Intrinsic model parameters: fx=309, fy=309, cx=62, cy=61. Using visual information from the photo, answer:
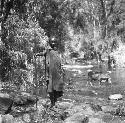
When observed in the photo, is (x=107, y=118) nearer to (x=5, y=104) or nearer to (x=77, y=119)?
(x=77, y=119)

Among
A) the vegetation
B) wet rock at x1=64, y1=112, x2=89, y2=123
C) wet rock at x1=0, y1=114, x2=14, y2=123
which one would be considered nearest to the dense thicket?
the vegetation

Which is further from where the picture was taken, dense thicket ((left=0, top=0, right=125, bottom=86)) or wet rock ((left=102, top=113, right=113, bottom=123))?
dense thicket ((left=0, top=0, right=125, bottom=86))

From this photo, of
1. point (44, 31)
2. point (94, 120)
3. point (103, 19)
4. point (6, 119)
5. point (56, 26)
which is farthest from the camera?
point (103, 19)

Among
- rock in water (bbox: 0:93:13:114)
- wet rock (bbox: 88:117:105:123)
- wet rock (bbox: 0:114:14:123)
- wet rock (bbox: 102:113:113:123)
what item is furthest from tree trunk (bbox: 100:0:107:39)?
wet rock (bbox: 0:114:14:123)

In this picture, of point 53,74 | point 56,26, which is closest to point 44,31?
point 56,26

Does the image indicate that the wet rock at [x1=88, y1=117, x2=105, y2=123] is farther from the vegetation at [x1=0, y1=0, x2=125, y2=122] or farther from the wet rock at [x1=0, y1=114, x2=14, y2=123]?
the vegetation at [x1=0, y1=0, x2=125, y2=122]

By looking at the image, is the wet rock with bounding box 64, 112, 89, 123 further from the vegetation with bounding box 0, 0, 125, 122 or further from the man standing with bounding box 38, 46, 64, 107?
the vegetation with bounding box 0, 0, 125, 122

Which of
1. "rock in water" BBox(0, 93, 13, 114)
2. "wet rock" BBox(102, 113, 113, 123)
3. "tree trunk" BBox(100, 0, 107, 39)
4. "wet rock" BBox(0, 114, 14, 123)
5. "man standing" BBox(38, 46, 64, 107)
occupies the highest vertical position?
"tree trunk" BBox(100, 0, 107, 39)

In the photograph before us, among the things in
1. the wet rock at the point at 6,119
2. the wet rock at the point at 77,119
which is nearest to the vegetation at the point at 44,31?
the wet rock at the point at 77,119

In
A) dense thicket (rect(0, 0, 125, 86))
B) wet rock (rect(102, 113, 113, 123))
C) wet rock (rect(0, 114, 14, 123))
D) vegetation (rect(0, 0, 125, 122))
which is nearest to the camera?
wet rock (rect(0, 114, 14, 123))

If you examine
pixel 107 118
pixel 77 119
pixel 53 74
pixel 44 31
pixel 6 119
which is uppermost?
pixel 44 31

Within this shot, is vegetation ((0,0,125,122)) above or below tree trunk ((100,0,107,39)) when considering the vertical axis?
below

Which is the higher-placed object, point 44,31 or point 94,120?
point 44,31

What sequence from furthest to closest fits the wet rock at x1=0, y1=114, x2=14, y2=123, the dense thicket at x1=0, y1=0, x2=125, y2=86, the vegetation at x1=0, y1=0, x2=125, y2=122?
1. the dense thicket at x1=0, y1=0, x2=125, y2=86
2. the vegetation at x1=0, y1=0, x2=125, y2=122
3. the wet rock at x1=0, y1=114, x2=14, y2=123
